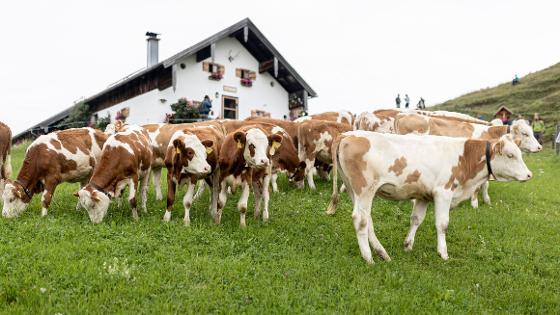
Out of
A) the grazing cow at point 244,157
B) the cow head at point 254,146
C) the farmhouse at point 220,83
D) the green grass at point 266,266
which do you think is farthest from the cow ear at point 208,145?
the farmhouse at point 220,83

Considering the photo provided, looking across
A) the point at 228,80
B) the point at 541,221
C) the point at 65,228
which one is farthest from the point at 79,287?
the point at 228,80

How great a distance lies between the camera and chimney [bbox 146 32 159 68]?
126ft

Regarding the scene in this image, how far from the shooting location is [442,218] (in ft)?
27.9

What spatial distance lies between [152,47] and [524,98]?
42.7 meters

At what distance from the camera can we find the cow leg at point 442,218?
8.45 m

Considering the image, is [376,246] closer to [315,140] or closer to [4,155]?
[315,140]

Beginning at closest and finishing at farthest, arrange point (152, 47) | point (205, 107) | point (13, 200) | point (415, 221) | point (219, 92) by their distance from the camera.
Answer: point (415, 221)
point (13, 200)
point (205, 107)
point (219, 92)
point (152, 47)

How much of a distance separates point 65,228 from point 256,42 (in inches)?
1054

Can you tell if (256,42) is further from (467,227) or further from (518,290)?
(518,290)

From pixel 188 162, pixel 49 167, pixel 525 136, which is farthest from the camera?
pixel 525 136

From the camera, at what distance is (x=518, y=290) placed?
289 inches

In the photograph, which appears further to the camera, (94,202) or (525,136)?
(525,136)

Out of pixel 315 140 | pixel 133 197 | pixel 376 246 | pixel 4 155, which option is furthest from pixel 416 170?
pixel 4 155

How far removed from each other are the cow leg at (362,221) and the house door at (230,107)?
26.2 meters
